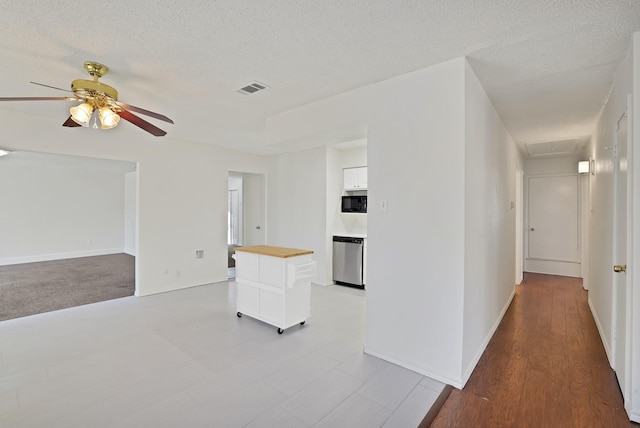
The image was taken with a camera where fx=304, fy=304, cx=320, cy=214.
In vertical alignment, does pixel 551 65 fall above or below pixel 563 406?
above

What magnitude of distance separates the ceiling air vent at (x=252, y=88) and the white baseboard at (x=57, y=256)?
8.15m

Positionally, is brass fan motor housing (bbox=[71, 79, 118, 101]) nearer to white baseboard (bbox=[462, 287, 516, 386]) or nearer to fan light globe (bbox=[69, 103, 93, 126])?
fan light globe (bbox=[69, 103, 93, 126])

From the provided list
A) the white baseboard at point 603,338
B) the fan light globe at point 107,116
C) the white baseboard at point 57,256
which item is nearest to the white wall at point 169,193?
the fan light globe at point 107,116

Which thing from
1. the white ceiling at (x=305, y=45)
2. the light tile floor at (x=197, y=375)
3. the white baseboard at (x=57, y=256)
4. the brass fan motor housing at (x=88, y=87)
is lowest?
the light tile floor at (x=197, y=375)

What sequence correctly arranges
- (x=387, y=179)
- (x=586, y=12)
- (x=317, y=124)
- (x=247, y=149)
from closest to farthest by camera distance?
(x=586, y=12) → (x=387, y=179) → (x=317, y=124) → (x=247, y=149)

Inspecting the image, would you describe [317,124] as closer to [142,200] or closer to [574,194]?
[142,200]

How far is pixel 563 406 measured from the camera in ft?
6.96

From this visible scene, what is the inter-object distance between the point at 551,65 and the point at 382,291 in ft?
7.49

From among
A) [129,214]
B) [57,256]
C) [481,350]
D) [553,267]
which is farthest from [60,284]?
[553,267]

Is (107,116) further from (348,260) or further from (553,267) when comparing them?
(553,267)

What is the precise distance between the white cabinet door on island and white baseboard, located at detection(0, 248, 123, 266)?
7232 mm

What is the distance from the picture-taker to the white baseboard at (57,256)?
7.29 metres

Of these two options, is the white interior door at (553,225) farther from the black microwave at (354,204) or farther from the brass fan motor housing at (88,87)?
the brass fan motor housing at (88,87)

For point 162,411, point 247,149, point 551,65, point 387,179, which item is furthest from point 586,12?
point 247,149
